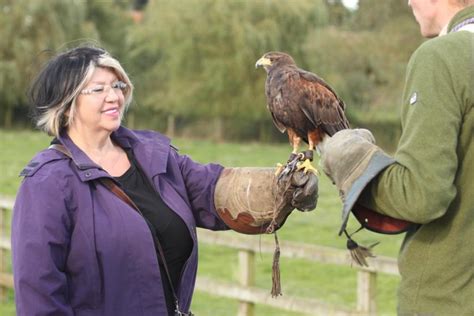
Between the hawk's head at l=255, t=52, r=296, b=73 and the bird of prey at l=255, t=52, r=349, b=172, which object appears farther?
the hawk's head at l=255, t=52, r=296, b=73

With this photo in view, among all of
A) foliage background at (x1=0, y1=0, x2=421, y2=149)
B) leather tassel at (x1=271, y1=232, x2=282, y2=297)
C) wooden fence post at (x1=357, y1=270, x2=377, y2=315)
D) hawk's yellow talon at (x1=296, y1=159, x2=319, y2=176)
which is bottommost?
foliage background at (x1=0, y1=0, x2=421, y2=149)

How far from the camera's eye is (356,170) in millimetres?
1942

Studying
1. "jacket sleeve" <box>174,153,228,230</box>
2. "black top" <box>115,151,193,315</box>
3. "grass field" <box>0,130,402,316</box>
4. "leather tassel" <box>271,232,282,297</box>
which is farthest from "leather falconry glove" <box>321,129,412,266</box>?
"grass field" <box>0,130,402,316</box>

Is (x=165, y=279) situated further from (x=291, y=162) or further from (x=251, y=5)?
(x=251, y=5)

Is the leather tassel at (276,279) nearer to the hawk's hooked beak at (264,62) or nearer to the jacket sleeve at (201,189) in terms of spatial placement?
the jacket sleeve at (201,189)

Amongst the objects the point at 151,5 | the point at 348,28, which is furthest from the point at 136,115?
the point at 348,28

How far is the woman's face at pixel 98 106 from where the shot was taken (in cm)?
278

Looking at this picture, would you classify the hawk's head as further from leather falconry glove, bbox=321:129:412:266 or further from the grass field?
the grass field

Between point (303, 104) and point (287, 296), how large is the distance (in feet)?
6.75

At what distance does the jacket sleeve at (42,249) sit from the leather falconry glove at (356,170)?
3.22ft

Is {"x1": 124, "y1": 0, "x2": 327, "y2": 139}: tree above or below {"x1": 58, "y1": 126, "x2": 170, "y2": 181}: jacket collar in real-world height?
below

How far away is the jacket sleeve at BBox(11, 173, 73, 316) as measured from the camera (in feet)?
8.23

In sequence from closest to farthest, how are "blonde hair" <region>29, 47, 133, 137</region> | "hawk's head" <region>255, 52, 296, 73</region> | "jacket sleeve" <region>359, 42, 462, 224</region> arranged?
1. "jacket sleeve" <region>359, 42, 462, 224</region>
2. "blonde hair" <region>29, 47, 133, 137</region>
3. "hawk's head" <region>255, 52, 296, 73</region>

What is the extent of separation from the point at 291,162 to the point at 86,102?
78cm
